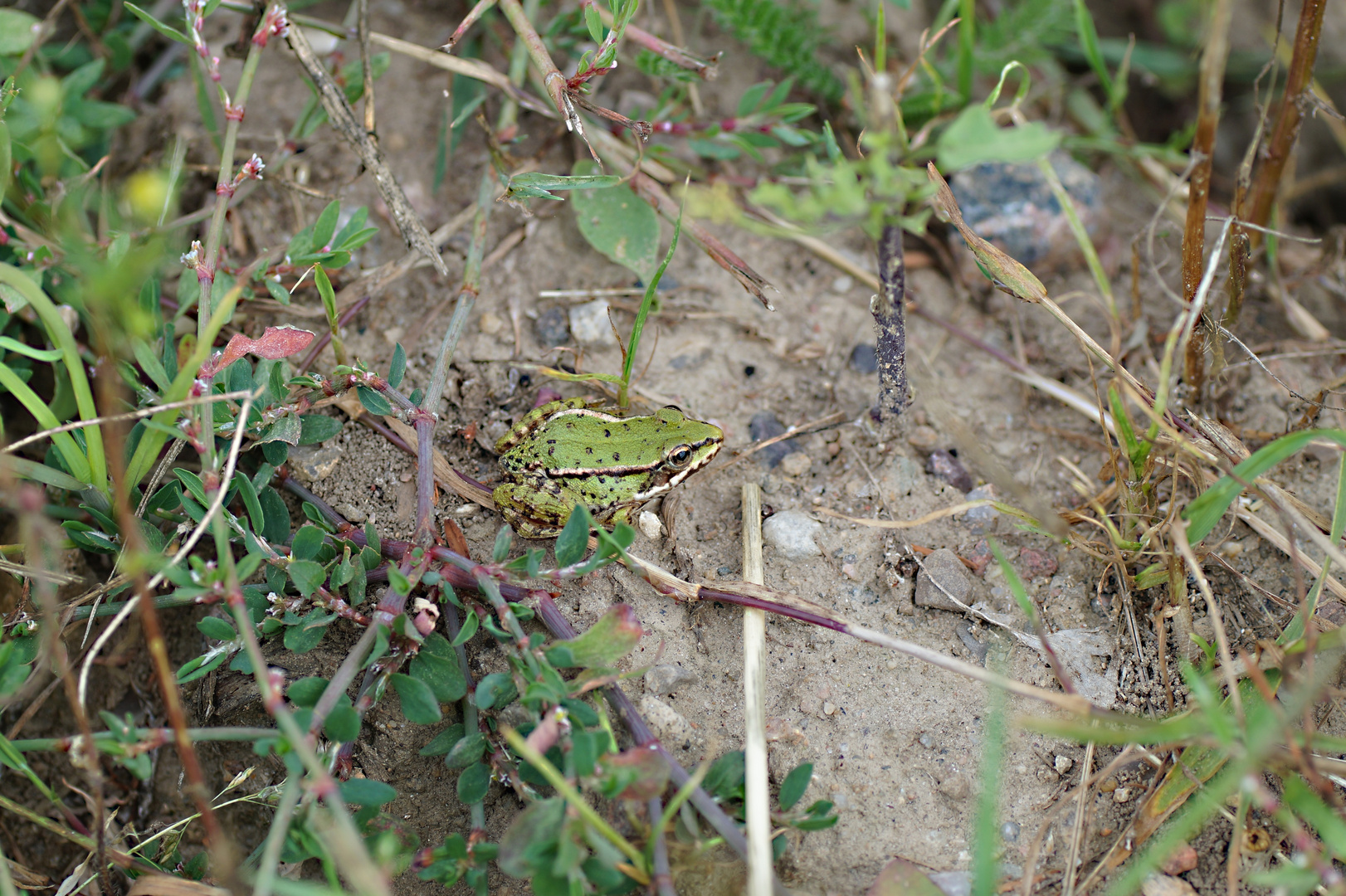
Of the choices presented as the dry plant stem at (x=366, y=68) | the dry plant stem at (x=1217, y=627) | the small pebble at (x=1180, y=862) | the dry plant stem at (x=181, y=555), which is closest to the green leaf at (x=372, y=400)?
the dry plant stem at (x=181, y=555)

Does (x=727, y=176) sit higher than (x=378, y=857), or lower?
higher

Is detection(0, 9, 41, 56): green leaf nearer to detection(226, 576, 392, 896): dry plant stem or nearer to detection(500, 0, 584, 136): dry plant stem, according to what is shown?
detection(500, 0, 584, 136): dry plant stem

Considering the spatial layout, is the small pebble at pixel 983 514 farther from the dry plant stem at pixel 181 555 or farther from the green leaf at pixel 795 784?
the dry plant stem at pixel 181 555

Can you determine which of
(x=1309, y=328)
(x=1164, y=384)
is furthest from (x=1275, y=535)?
(x=1309, y=328)

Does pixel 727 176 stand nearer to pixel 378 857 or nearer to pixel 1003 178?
pixel 1003 178

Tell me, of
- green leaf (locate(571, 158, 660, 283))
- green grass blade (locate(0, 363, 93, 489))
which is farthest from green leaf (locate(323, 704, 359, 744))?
green leaf (locate(571, 158, 660, 283))

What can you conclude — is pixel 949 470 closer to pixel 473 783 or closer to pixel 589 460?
pixel 589 460
